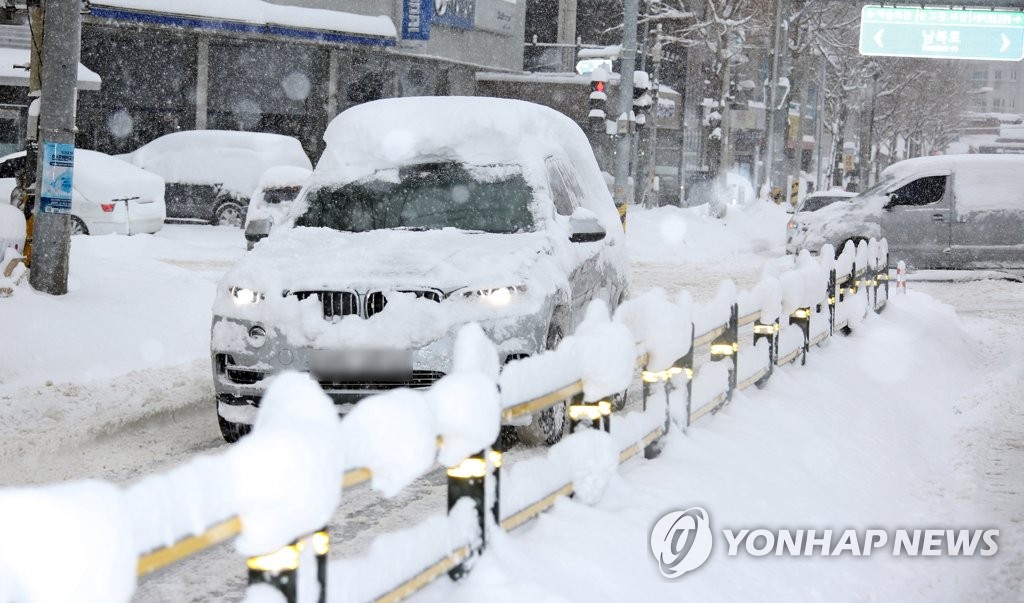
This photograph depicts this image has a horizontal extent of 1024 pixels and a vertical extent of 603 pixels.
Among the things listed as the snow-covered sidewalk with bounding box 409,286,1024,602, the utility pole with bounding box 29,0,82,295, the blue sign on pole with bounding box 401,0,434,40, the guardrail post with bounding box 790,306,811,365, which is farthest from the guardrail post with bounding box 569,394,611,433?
the blue sign on pole with bounding box 401,0,434,40

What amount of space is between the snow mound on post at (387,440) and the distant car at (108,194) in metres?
17.3

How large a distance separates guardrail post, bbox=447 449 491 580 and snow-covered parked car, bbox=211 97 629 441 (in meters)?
2.39

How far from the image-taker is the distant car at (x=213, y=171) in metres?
25.8

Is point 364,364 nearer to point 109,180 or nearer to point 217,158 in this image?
point 109,180

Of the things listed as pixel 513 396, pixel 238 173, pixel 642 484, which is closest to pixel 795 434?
pixel 642 484

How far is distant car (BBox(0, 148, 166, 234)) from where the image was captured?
65.5ft

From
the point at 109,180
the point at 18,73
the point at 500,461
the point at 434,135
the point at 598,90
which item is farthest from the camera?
the point at 18,73

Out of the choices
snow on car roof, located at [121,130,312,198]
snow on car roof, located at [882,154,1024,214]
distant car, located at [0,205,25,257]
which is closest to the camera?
distant car, located at [0,205,25,257]

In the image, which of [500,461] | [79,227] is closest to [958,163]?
[79,227]

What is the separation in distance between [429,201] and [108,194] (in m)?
13.5

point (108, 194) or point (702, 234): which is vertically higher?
point (108, 194)

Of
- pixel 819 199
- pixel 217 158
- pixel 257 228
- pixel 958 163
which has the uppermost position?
pixel 958 163

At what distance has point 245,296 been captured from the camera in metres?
6.89

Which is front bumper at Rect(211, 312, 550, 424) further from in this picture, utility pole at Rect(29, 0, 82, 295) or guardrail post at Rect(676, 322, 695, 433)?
utility pole at Rect(29, 0, 82, 295)
